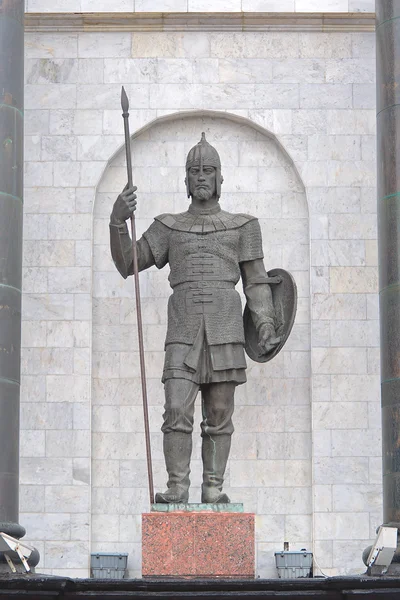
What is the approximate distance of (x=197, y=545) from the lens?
48.9 ft

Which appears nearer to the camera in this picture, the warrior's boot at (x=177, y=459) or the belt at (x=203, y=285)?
the warrior's boot at (x=177, y=459)

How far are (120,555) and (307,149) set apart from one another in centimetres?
532

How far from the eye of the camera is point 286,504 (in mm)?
18922

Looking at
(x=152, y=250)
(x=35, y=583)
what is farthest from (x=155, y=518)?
(x=152, y=250)

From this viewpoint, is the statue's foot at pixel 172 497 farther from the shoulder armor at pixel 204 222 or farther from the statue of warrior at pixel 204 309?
the shoulder armor at pixel 204 222

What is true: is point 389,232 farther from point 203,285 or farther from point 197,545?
point 197,545

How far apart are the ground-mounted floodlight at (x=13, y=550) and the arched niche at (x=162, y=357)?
10.0ft

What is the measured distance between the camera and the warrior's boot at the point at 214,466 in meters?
15.4

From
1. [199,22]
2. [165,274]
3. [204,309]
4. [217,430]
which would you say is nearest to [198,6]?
[199,22]

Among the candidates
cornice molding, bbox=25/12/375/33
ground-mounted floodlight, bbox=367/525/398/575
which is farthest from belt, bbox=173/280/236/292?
cornice molding, bbox=25/12/375/33

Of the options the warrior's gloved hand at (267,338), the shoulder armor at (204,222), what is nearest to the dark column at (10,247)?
the shoulder armor at (204,222)

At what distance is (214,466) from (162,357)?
3.89 meters

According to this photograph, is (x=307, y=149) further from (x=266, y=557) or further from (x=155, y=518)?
(x=155, y=518)

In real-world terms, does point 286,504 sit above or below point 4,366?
below
